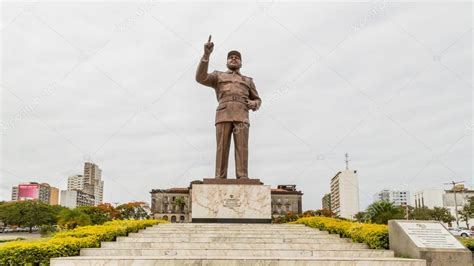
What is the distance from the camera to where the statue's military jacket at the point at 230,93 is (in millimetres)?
13484

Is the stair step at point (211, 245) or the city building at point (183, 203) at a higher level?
the city building at point (183, 203)

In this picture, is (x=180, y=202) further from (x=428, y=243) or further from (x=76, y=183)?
(x=428, y=243)

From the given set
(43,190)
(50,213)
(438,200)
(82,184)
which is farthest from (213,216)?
(43,190)

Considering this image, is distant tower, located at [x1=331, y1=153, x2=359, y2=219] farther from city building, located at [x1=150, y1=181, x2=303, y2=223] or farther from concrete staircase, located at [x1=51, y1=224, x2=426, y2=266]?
concrete staircase, located at [x1=51, y1=224, x2=426, y2=266]

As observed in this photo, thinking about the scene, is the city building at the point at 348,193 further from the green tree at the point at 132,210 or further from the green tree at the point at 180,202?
the green tree at the point at 132,210

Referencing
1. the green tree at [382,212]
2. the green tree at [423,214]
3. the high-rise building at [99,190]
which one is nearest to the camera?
the green tree at [382,212]

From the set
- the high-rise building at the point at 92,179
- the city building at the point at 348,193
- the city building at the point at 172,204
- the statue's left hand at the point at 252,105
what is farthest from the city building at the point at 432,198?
the statue's left hand at the point at 252,105

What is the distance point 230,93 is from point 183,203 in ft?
202

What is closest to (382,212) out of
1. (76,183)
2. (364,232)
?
(364,232)

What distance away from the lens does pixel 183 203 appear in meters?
73.0

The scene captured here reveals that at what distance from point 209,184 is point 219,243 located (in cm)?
402

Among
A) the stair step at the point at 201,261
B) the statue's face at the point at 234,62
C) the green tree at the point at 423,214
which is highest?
the statue's face at the point at 234,62

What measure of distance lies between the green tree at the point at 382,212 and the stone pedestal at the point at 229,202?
22.6 m

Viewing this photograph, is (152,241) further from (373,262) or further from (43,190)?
(43,190)
